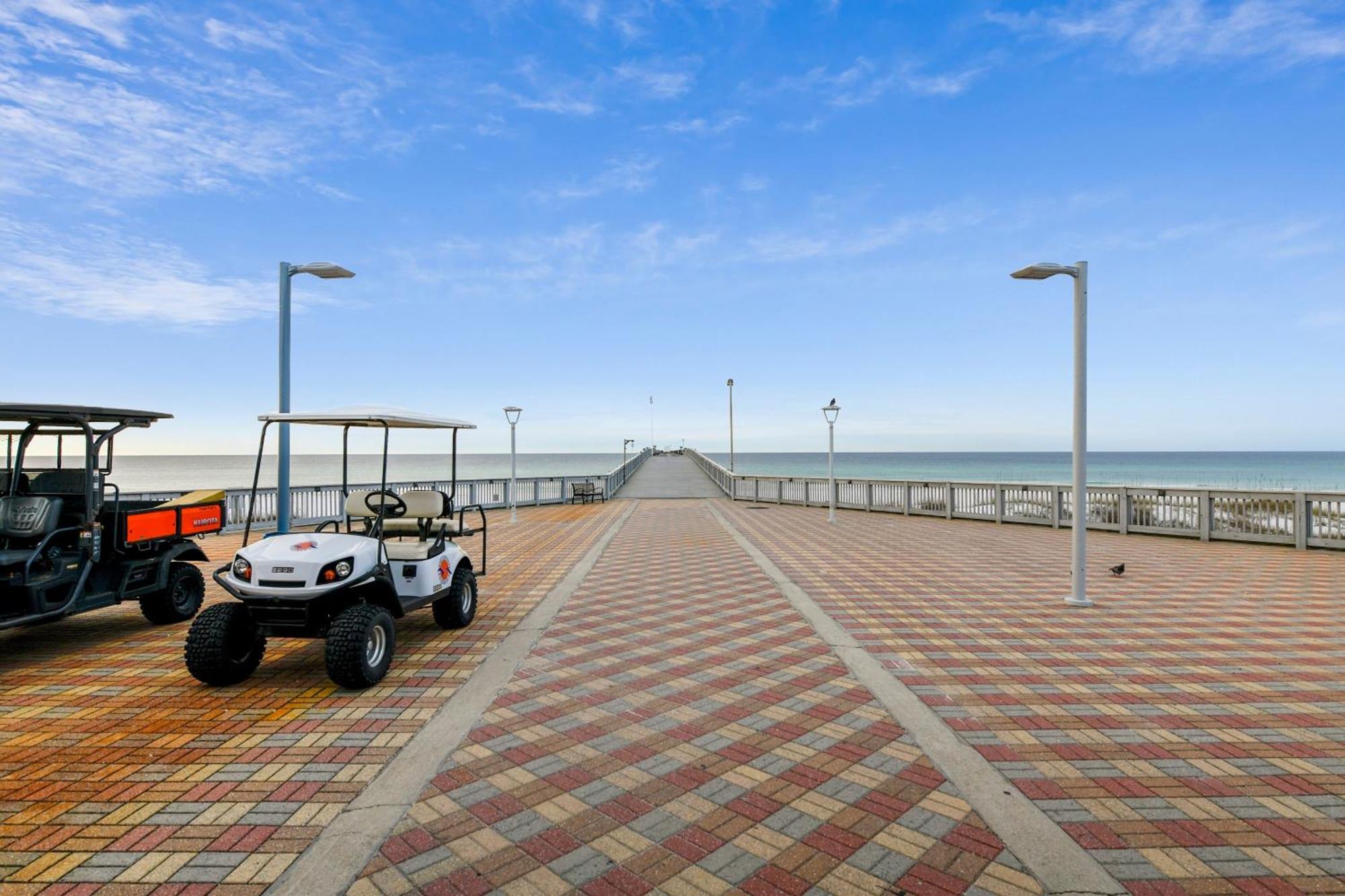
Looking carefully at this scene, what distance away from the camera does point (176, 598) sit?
284 inches

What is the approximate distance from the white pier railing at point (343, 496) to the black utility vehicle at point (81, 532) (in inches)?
71.1

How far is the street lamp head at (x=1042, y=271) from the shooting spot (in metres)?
7.80

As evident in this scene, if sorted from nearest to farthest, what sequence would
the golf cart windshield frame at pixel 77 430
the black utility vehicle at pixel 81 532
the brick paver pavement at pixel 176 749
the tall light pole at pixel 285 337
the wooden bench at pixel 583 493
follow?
the brick paver pavement at pixel 176 749 < the black utility vehicle at pixel 81 532 < the golf cart windshield frame at pixel 77 430 < the tall light pole at pixel 285 337 < the wooden bench at pixel 583 493

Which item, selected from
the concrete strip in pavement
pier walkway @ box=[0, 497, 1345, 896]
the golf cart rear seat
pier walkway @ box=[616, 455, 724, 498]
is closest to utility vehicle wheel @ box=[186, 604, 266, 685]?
pier walkway @ box=[0, 497, 1345, 896]

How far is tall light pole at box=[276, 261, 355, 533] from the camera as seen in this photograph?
8.59 m

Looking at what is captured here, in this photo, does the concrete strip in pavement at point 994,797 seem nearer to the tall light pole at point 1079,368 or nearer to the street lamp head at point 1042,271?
the tall light pole at point 1079,368

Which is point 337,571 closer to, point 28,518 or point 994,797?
point 28,518

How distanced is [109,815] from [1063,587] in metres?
9.63

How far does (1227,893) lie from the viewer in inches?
104

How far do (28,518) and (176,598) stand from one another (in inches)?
66.8

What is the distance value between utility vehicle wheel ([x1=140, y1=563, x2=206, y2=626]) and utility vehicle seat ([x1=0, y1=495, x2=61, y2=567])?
1.29m

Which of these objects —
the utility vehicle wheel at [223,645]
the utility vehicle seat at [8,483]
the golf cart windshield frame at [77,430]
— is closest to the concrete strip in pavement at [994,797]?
the utility vehicle wheel at [223,645]

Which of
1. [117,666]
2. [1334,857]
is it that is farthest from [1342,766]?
[117,666]

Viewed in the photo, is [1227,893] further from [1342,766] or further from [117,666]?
[117,666]
